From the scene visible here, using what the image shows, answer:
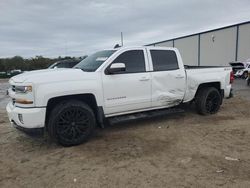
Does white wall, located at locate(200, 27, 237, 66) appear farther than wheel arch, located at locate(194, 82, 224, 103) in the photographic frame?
Yes

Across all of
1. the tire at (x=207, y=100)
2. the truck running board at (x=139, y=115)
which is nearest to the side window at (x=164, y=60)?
the truck running board at (x=139, y=115)

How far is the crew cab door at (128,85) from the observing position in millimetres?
5180

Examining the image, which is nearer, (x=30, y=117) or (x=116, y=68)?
(x=30, y=117)

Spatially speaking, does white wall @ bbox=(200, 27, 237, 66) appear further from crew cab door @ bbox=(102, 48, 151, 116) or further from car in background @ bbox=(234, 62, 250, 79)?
crew cab door @ bbox=(102, 48, 151, 116)

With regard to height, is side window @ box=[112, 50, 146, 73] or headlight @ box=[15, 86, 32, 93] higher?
side window @ box=[112, 50, 146, 73]

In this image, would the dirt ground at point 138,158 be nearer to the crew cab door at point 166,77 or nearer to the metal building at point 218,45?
the crew cab door at point 166,77

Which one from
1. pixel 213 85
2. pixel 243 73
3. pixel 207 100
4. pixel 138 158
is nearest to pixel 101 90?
pixel 138 158

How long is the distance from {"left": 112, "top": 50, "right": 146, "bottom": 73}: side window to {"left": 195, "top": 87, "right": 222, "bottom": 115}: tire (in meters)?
2.15

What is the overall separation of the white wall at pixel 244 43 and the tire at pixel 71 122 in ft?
83.4

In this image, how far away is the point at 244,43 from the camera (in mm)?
26406

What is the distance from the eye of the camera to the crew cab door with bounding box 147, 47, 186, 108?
19.2 ft

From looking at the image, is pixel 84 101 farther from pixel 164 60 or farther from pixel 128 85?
pixel 164 60

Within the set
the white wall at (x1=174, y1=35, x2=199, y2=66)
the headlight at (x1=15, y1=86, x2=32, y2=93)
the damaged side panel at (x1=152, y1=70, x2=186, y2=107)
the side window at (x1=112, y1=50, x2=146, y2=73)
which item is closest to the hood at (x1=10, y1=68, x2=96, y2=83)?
the headlight at (x1=15, y1=86, x2=32, y2=93)

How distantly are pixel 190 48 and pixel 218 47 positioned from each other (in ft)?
21.0
